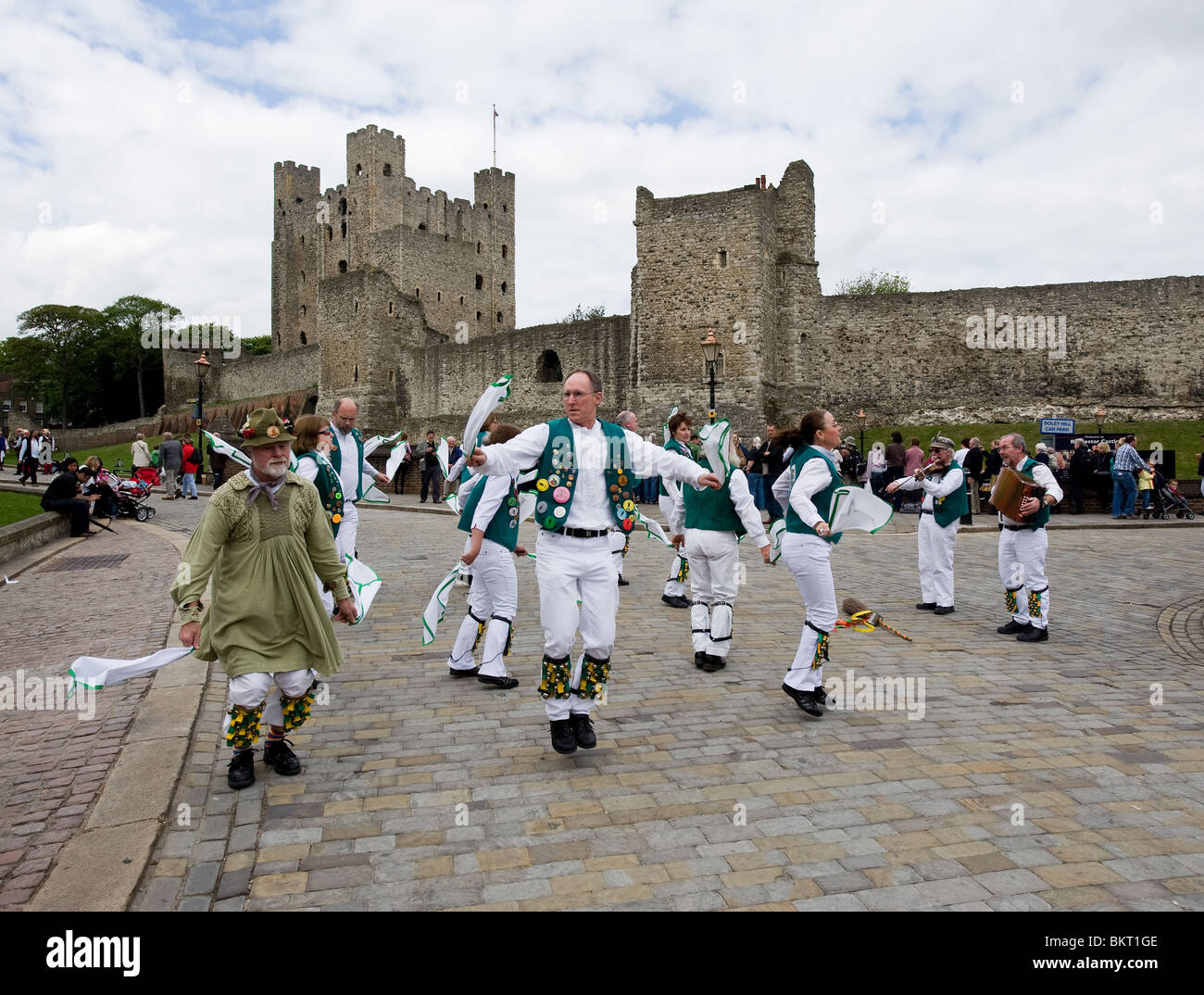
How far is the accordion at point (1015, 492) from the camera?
7.57 metres

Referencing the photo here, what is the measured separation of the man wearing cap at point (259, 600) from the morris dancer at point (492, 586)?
174cm

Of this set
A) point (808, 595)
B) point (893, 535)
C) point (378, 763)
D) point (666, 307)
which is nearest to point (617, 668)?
point (808, 595)

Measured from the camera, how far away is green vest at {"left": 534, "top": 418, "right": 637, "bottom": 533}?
4445 millimetres

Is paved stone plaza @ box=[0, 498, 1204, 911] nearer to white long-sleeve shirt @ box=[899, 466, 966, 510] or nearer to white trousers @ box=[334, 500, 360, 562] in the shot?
white trousers @ box=[334, 500, 360, 562]

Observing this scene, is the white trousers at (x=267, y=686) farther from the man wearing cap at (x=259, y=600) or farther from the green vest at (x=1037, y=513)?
the green vest at (x=1037, y=513)

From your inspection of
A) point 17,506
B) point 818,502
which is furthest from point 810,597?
point 17,506

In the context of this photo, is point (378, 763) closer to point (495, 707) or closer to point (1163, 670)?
point (495, 707)

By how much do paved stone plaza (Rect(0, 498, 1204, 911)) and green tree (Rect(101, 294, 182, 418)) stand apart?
76094 mm

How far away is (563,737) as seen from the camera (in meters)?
4.44

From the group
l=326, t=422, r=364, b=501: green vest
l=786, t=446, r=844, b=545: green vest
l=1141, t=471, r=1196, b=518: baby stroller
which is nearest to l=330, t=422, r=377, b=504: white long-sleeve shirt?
l=326, t=422, r=364, b=501: green vest

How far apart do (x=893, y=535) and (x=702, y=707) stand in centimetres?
1145

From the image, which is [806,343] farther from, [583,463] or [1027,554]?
[583,463]

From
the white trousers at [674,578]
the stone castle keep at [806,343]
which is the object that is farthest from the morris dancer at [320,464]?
the stone castle keep at [806,343]

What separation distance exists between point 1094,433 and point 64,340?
78.4 meters
